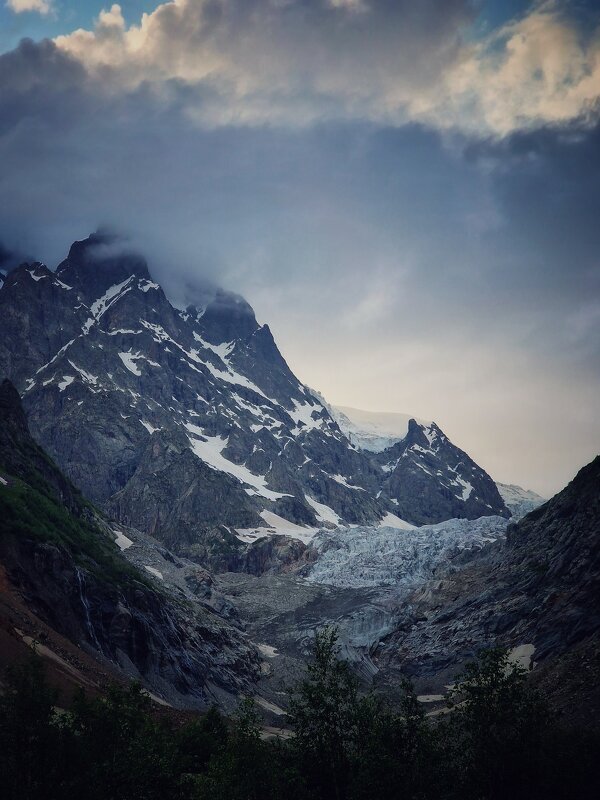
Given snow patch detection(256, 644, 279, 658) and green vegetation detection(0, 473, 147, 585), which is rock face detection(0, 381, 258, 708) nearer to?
green vegetation detection(0, 473, 147, 585)

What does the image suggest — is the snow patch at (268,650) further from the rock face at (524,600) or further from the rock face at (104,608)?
the rock face at (524,600)

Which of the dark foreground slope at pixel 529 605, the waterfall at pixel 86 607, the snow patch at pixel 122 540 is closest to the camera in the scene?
the waterfall at pixel 86 607

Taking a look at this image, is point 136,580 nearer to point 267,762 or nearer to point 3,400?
point 3,400

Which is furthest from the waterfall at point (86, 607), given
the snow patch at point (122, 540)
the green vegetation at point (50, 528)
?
the snow patch at point (122, 540)

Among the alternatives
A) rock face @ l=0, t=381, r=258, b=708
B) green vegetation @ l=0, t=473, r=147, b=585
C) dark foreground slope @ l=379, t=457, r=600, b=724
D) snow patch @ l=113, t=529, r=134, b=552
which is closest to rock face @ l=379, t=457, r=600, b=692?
dark foreground slope @ l=379, t=457, r=600, b=724

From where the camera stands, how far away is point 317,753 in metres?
38.0

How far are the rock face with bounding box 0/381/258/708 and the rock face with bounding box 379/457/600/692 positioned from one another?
119 feet

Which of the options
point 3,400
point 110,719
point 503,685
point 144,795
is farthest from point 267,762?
point 3,400

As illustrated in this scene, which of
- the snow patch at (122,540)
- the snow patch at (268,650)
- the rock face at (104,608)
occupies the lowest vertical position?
the snow patch at (268,650)

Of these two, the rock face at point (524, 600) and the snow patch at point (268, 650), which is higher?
the rock face at point (524, 600)

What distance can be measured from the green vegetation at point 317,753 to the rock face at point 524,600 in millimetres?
55133

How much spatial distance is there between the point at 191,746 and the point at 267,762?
18.4 m

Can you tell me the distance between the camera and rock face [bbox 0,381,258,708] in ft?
259

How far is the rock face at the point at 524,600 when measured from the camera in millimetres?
98688
